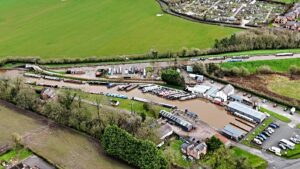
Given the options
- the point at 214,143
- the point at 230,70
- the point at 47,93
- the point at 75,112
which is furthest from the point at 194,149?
the point at 47,93

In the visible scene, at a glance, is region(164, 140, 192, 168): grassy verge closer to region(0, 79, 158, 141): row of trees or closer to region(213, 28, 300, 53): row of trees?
region(0, 79, 158, 141): row of trees

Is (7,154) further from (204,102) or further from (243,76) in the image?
(243,76)

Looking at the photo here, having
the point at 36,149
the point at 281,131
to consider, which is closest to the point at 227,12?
the point at 281,131

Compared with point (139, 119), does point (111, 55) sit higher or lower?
higher

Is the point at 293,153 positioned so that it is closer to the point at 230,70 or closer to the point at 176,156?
the point at 176,156

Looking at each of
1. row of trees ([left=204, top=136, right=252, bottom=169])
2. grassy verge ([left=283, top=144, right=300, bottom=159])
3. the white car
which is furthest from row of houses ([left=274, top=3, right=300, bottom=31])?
row of trees ([left=204, top=136, right=252, bottom=169])

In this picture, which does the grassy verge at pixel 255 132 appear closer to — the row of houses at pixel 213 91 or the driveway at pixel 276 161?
the driveway at pixel 276 161
